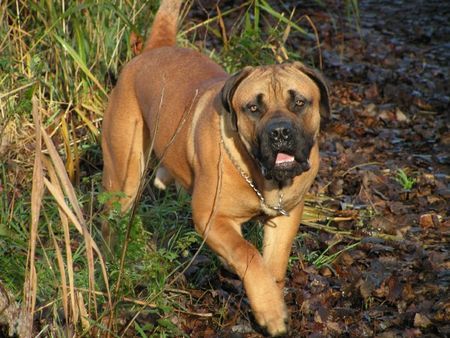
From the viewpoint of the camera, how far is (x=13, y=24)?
6.82 meters

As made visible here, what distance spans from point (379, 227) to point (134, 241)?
2.11 m

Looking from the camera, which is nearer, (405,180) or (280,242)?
(280,242)

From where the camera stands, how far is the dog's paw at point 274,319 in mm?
4301

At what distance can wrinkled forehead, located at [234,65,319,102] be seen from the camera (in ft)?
15.4

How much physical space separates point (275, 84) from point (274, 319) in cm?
120

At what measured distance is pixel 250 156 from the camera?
4.79 metres

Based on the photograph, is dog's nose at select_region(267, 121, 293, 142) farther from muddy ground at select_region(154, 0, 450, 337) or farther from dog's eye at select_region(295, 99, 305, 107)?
muddy ground at select_region(154, 0, 450, 337)

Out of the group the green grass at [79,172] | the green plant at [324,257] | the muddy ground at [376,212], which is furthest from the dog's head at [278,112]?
the green plant at [324,257]

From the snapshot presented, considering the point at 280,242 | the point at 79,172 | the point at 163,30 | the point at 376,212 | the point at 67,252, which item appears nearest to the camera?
the point at 67,252

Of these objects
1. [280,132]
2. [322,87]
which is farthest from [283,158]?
[322,87]

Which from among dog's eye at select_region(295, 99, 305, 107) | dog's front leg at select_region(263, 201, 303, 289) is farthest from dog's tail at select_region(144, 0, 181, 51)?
dog's front leg at select_region(263, 201, 303, 289)

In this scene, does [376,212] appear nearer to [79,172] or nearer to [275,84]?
[275,84]

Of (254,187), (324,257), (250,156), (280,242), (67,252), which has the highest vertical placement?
(67,252)

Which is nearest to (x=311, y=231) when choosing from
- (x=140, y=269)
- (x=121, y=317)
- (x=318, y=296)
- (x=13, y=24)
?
(x=318, y=296)
